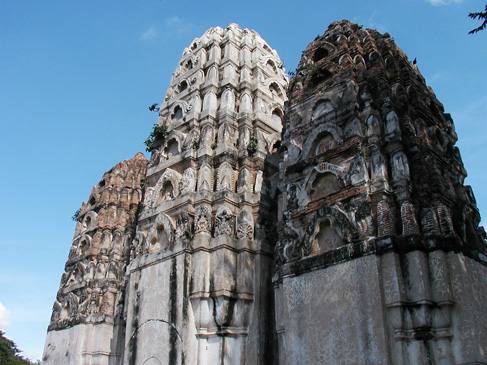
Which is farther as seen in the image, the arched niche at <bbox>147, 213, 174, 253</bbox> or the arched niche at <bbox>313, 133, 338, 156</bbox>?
the arched niche at <bbox>147, 213, 174, 253</bbox>

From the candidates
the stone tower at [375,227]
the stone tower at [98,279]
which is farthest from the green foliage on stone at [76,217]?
the stone tower at [375,227]

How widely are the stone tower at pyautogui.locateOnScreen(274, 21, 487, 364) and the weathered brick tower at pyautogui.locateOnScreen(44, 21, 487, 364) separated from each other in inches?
1.4

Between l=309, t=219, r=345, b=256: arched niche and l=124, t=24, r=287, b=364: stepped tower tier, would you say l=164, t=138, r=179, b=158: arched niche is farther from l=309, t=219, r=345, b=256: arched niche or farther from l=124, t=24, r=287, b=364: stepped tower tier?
l=309, t=219, r=345, b=256: arched niche

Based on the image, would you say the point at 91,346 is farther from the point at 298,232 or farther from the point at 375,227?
the point at 375,227

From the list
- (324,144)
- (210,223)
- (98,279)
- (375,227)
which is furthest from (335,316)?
(98,279)

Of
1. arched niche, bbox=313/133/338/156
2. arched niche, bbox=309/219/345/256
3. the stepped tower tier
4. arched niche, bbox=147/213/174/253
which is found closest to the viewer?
arched niche, bbox=309/219/345/256

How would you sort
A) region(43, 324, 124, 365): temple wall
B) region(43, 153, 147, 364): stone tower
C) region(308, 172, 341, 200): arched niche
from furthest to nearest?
1. region(43, 153, 147, 364): stone tower
2. region(43, 324, 124, 365): temple wall
3. region(308, 172, 341, 200): arched niche

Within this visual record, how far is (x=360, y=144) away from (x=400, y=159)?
0.99 m

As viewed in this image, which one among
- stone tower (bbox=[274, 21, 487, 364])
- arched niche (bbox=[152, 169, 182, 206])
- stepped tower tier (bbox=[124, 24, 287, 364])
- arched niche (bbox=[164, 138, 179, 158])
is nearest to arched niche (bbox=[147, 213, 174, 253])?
stepped tower tier (bbox=[124, 24, 287, 364])

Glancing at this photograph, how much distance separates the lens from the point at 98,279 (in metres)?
17.7

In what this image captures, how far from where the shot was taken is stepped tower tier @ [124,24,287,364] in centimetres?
1164

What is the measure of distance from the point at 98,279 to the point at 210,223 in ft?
22.9

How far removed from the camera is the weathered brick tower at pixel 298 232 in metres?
8.53

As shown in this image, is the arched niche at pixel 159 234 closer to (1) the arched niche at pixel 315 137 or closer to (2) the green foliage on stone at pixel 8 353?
(1) the arched niche at pixel 315 137
